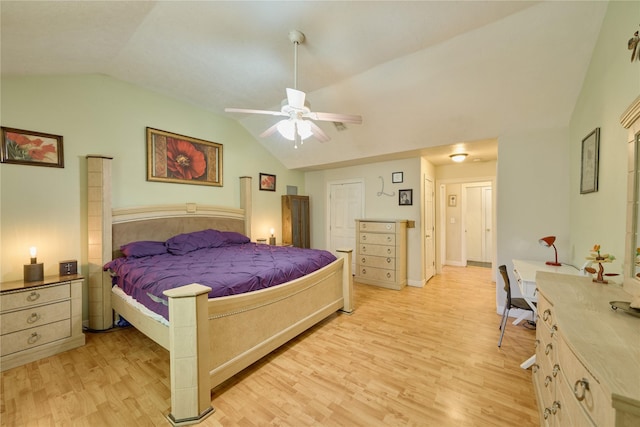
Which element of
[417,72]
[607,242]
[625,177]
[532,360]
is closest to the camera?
[625,177]

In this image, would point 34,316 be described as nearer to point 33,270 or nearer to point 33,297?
point 33,297

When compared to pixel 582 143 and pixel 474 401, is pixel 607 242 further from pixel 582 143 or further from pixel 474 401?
pixel 474 401

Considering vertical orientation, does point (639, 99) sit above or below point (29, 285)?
above

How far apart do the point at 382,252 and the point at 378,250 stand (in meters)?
0.08

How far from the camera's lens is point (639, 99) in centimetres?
129

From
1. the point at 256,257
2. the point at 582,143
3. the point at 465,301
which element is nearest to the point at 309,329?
the point at 256,257

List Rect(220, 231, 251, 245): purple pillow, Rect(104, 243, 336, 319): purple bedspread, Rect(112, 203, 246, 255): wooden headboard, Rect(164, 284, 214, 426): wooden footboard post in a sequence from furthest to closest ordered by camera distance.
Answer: Rect(220, 231, 251, 245): purple pillow → Rect(112, 203, 246, 255): wooden headboard → Rect(104, 243, 336, 319): purple bedspread → Rect(164, 284, 214, 426): wooden footboard post

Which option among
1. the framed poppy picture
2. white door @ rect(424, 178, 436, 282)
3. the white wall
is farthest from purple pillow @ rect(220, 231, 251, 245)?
the white wall

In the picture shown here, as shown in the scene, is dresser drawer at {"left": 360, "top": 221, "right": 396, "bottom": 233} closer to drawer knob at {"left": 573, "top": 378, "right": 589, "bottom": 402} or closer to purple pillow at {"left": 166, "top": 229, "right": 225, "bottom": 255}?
purple pillow at {"left": 166, "top": 229, "right": 225, "bottom": 255}

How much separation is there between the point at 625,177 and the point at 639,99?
1.73 feet

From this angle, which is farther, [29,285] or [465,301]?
[465,301]

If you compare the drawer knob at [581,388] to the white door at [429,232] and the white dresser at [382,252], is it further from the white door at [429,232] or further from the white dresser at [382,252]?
the white door at [429,232]

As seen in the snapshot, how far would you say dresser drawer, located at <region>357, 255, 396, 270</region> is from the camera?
14.1ft

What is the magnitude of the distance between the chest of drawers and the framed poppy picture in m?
1.63
